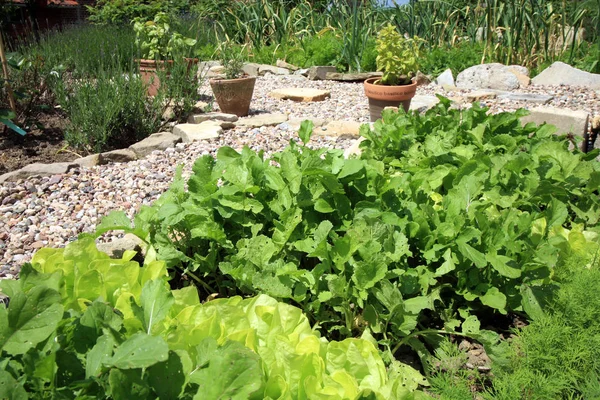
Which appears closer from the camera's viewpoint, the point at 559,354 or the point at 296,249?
the point at 559,354

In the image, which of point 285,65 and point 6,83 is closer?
point 6,83

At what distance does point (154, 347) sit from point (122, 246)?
120 centimetres

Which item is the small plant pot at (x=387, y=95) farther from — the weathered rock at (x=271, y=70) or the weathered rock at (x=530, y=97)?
the weathered rock at (x=271, y=70)

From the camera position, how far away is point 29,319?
1.04 m

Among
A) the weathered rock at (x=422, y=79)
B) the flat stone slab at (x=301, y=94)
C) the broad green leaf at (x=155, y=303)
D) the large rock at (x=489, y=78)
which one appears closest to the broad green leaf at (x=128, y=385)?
the broad green leaf at (x=155, y=303)

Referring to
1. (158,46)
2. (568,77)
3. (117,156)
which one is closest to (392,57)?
(117,156)

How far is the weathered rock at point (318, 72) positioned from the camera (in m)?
8.79

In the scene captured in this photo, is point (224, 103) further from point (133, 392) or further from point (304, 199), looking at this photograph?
point (133, 392)

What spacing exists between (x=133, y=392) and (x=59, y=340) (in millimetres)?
239

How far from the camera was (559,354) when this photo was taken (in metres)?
1.49

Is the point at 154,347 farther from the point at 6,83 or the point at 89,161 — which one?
the point at 6,83

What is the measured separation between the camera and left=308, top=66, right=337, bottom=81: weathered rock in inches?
346

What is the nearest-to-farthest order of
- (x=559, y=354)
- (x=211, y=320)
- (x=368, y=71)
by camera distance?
(x=211, y=320) < (x=559, y=354) < (x=368, y=71)

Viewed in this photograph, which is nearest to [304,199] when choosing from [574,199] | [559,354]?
[559,354]
